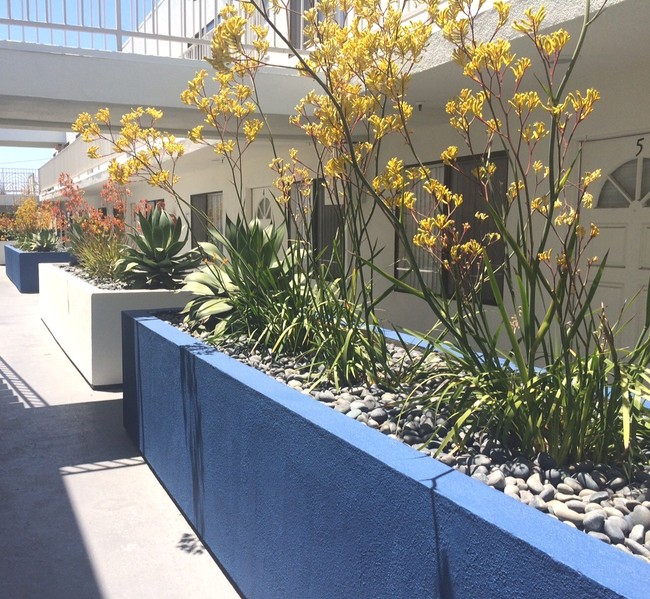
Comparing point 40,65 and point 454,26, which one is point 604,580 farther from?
point 40,65

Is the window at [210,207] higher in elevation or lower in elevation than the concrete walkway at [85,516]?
higher

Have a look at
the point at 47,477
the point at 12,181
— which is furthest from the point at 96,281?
the point at 12,181

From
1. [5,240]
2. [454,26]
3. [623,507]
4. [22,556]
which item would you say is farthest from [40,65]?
[5,240]

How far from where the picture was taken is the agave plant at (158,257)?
7590 mm

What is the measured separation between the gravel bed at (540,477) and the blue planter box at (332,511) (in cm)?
22

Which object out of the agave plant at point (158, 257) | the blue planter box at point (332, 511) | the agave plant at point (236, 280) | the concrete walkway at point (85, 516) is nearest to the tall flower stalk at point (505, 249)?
the blue planter box at point (332, 511)

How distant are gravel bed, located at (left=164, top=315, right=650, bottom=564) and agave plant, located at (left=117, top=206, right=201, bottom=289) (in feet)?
15.4

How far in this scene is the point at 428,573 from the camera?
6.75 feet

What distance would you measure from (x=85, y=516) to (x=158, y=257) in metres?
3.84

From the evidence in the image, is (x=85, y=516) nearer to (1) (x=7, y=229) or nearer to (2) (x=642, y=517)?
(2) (x=642, y=517)

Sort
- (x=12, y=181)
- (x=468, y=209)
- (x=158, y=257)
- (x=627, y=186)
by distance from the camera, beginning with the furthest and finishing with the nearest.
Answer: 1. (x=12, y=181)
2. (x=468, y=209)
3. (x=158, y=257)
4. (x=627, y=186)

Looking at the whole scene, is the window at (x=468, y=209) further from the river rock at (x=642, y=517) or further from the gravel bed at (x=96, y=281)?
the river rock at (x=642, y=517)

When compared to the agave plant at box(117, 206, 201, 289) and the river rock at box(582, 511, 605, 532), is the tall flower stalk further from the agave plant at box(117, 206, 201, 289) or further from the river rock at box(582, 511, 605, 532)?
the agave plant at box(117, 206, 201, 289)

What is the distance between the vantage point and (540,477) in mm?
2406
